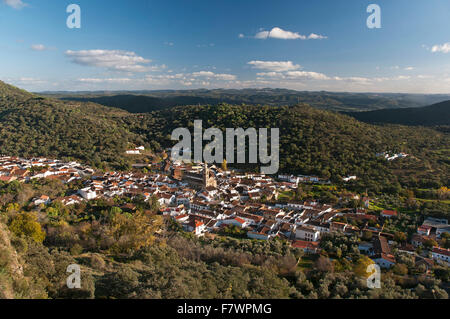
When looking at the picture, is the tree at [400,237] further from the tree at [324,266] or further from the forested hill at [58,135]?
the forested hill at [58,135]

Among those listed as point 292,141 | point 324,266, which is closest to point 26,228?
point 324,266

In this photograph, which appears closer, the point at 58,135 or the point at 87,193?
the point at 87,193

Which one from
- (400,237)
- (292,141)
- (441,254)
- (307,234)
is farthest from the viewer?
(292,141)

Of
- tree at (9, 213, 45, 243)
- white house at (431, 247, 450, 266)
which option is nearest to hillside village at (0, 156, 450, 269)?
white house at (431, 247, 450, 266)

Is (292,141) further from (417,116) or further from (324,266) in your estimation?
(417,116)

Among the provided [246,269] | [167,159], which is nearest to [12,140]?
[167,159]

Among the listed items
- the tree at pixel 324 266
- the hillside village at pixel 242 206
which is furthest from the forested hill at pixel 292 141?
the tree at pixel 324 266

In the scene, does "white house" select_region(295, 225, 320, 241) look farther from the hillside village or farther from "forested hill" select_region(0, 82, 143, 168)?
"forested hill" select_region(0, 82, 143, 168)
